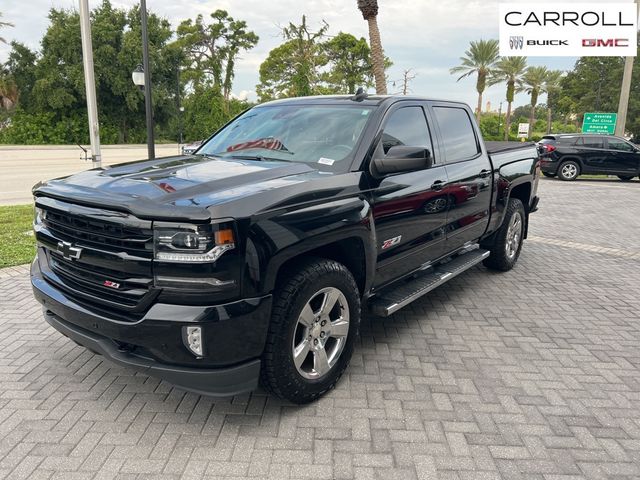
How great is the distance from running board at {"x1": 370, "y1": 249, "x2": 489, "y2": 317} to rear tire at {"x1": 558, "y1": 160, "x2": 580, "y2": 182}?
15.8 m

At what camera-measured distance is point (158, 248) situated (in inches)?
96.3

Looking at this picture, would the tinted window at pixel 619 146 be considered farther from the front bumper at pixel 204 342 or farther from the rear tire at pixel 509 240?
the front bumper at pixel 204 342

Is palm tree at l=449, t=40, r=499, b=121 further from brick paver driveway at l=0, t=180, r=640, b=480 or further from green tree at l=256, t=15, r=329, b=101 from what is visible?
brick paver driveway at l=0, t=180, r=640, b=480

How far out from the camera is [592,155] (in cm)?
1827

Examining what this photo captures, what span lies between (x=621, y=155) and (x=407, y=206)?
1815 centimetres

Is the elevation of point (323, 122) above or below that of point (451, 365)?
above

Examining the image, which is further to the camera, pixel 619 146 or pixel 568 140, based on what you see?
pixel 568 140

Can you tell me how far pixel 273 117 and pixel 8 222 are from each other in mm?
6108

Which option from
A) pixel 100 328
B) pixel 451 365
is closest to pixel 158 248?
pixel 100 328

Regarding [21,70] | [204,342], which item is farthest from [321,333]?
[21,70]

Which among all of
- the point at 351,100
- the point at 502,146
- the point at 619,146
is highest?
the point at 351,100

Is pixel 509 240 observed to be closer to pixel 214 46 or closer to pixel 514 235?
pixel 514 235

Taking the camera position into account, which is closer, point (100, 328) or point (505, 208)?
point (100, 328)

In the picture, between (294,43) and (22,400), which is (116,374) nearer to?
(22,400)
